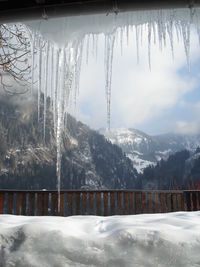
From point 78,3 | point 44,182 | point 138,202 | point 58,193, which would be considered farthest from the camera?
point 44,182

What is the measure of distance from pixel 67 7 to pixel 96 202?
5.94 meters

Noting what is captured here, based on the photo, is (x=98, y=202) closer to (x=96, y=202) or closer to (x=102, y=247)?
(x=96, y=202)

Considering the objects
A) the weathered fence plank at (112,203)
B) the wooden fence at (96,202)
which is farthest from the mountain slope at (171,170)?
the weathered fence plank at (112,203)

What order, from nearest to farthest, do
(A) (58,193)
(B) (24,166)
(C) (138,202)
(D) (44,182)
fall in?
(A) (58,193)
(C) (138,202)
(D) (44,182)
(B) (24,166)

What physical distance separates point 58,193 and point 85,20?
5.33 metres

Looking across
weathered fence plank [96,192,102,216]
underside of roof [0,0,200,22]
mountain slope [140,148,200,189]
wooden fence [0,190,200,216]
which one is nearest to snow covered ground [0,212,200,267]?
underside of roof [0,0,200,22]

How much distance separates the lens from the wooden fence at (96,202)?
7.32 m

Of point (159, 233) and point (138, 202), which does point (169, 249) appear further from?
point (138, 202)

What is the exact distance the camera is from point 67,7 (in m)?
2.50

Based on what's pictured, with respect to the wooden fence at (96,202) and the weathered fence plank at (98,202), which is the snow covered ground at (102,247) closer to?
the wooden fence at (96,202)

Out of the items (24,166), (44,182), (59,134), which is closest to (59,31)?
(59,134)

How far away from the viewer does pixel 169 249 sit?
5.00ft

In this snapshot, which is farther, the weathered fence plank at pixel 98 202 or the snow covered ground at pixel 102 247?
the weathered fence plank at pixel 98 202

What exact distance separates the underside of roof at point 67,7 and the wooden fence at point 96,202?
5469 mm
